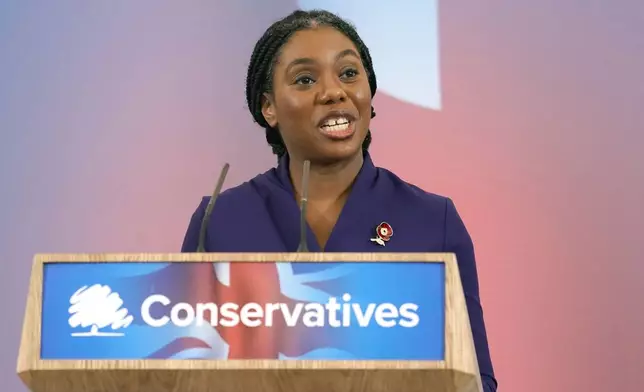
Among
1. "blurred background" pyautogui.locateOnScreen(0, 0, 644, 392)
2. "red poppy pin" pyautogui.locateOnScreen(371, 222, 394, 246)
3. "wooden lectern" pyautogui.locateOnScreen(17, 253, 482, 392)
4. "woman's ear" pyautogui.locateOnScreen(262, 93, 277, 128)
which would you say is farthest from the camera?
"blurred background" pyautogui.locateOnScreen(0, 0, 644, 392)

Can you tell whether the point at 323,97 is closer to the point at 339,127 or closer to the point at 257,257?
the point at 339,127

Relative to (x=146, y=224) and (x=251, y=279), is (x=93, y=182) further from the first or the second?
(x=251, y=279)

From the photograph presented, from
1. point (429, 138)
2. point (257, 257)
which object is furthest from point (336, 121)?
point (429, 138)

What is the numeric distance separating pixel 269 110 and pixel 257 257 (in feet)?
2.40

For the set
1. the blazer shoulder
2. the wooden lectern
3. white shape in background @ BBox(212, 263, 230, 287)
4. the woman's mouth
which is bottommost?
the wooden lectern

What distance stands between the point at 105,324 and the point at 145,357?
0.05m

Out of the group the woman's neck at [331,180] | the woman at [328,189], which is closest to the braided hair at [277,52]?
the woman at [328,189]

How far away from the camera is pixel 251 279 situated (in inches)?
39.2

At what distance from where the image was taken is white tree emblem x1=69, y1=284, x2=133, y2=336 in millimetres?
1000

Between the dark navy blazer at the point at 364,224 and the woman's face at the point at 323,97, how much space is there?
67 millimetres

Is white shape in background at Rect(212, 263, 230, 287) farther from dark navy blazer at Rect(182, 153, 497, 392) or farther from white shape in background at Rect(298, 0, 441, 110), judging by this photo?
white shape in background at Rect(298, 0, 441, 110)

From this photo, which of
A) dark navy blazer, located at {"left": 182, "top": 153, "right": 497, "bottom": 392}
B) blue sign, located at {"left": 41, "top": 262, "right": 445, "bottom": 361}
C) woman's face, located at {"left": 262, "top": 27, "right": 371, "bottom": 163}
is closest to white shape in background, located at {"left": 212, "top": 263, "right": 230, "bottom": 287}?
blue sign, located at {"left": 41, "top": 262, "right": 445, "bottom": 361}

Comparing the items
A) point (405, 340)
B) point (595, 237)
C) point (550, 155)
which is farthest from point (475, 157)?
point (405, 340)

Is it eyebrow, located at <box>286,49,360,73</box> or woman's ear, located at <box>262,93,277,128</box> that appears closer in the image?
eyebrow, located at <box>286,49,360,73</box>
